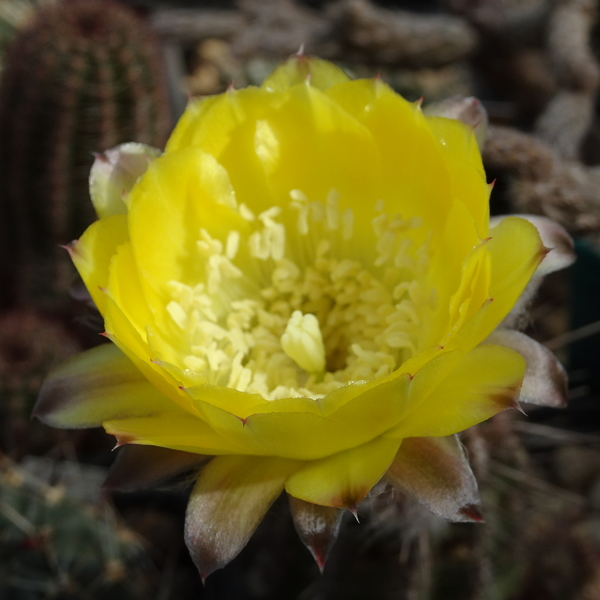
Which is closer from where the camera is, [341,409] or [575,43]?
[341,409]

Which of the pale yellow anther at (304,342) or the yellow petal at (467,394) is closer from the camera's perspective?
the yellow petal at (467,394)

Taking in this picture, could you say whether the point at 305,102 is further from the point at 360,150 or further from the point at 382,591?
the point at 382,591

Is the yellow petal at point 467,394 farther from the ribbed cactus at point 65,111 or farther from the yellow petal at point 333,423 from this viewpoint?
the ribbed cactus at point 65,111

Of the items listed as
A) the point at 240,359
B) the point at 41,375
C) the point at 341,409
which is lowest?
the point at 41,375

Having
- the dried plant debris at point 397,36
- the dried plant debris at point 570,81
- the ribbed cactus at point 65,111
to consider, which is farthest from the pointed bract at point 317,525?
the dried plant debris at point 397,36

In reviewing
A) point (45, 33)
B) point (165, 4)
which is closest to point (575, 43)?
point (45, 33)

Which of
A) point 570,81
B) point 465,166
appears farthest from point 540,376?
point 570,81

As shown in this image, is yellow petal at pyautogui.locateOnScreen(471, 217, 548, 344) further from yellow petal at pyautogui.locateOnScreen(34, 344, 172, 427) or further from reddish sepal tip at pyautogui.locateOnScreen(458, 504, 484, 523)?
yellow petal at pyautogui.locateOnScreen(34, 344, 172, 427)
